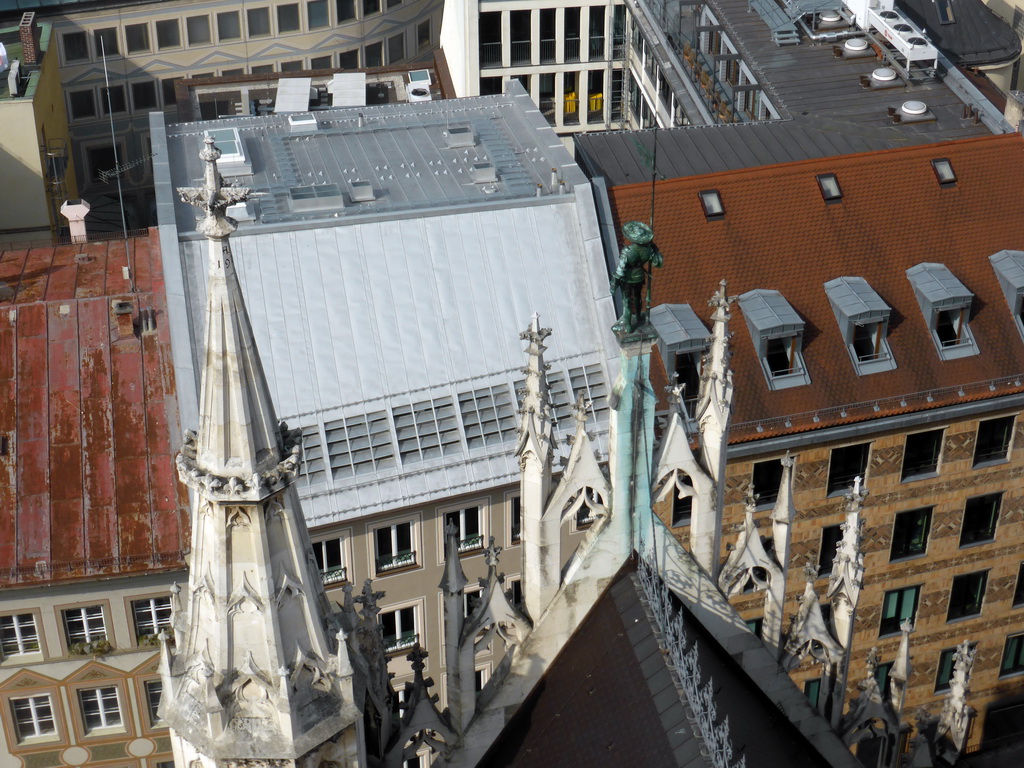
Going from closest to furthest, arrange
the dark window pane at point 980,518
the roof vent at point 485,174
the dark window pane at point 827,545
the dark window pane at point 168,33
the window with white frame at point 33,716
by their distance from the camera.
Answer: the window with white frame at point 33,716 < the dark window pane at point 827,545 < the roof vent at point 485,174 < the dark window pane at point 980,518 < the dark window pane at point 168,33

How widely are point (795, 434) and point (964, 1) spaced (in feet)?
158

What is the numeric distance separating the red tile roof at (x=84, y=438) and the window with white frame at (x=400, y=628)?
935cm

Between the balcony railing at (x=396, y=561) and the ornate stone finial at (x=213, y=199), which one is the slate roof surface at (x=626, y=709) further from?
the balcony railing at (x=396, y=561)

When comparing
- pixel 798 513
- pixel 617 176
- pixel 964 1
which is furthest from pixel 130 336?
pixel 964 1

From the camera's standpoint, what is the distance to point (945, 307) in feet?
196

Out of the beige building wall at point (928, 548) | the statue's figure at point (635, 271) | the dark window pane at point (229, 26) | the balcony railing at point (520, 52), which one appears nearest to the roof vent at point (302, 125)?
the beige building wall at point (928, 548)

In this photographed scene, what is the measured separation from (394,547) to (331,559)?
2274 millimetres

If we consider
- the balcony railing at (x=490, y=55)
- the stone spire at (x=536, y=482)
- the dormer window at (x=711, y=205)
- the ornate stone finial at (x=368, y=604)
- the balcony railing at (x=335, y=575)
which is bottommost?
the balcony railing at (x=335, y=575)

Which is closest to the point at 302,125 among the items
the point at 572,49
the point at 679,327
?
the point at 679,327

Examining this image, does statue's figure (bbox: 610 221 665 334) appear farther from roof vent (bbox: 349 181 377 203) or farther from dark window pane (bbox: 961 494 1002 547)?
dark window pane (bbox: 961 494 1002 547)

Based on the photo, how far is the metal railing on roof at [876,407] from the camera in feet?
188

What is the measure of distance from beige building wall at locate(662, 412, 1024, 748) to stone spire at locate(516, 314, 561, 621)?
27.3 metres

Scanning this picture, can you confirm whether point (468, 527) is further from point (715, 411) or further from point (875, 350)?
point (715, 411)

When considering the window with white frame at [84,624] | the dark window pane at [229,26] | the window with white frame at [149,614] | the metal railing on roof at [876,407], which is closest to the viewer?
the window with white frame at [84,624]
